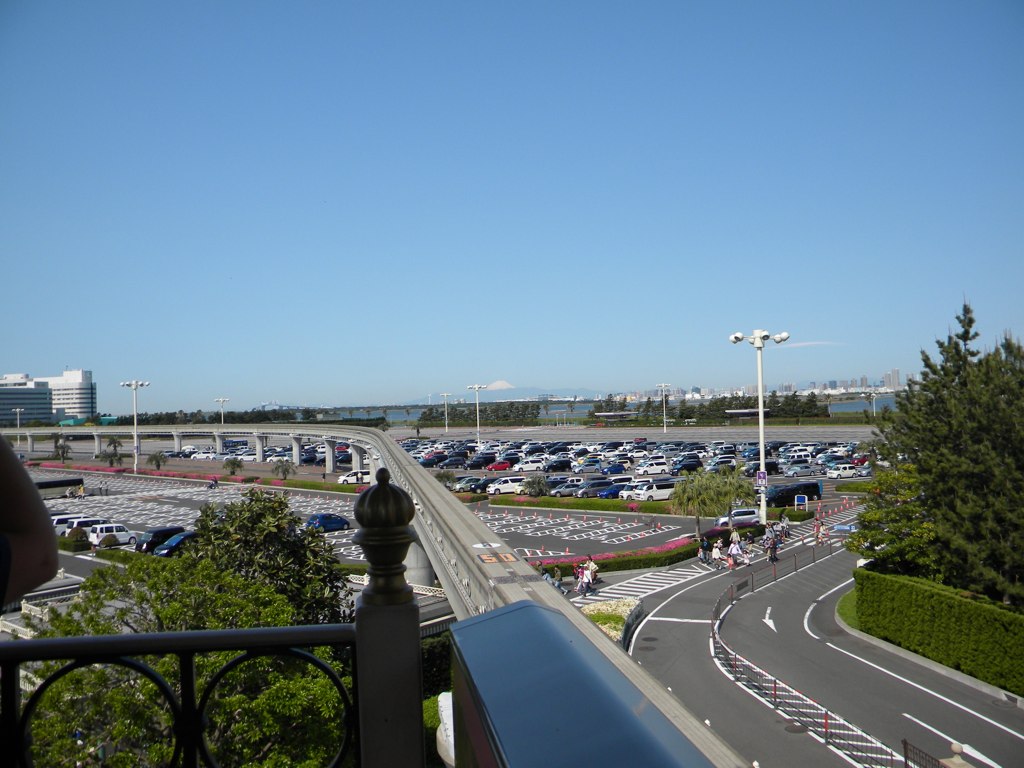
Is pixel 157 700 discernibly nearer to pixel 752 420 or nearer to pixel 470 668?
pixel 470 668

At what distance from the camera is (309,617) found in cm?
1397

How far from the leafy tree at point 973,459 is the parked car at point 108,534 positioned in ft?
99.8

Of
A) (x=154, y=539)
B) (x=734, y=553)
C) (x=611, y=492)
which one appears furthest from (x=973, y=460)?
(x=154, y=539)

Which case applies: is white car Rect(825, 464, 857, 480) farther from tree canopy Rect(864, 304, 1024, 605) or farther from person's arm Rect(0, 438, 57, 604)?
person's arm Rect(0, 438, 57, 604)

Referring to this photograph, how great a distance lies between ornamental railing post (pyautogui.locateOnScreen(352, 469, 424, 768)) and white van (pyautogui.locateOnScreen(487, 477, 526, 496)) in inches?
1629

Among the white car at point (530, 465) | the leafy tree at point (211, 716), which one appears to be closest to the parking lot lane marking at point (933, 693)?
the leafy tree at point (211, 716)

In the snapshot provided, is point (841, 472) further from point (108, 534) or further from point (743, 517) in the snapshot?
point (108, 534)

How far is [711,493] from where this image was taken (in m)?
29.5

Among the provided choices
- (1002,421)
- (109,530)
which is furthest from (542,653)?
(109,530)

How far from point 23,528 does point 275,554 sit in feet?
45.9

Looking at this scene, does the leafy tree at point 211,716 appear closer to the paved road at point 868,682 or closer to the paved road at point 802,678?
the paved road at point 802,678

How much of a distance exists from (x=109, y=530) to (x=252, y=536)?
2258 centimetres

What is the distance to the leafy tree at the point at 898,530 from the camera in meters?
18.5

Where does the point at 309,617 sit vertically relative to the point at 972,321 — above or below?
below
